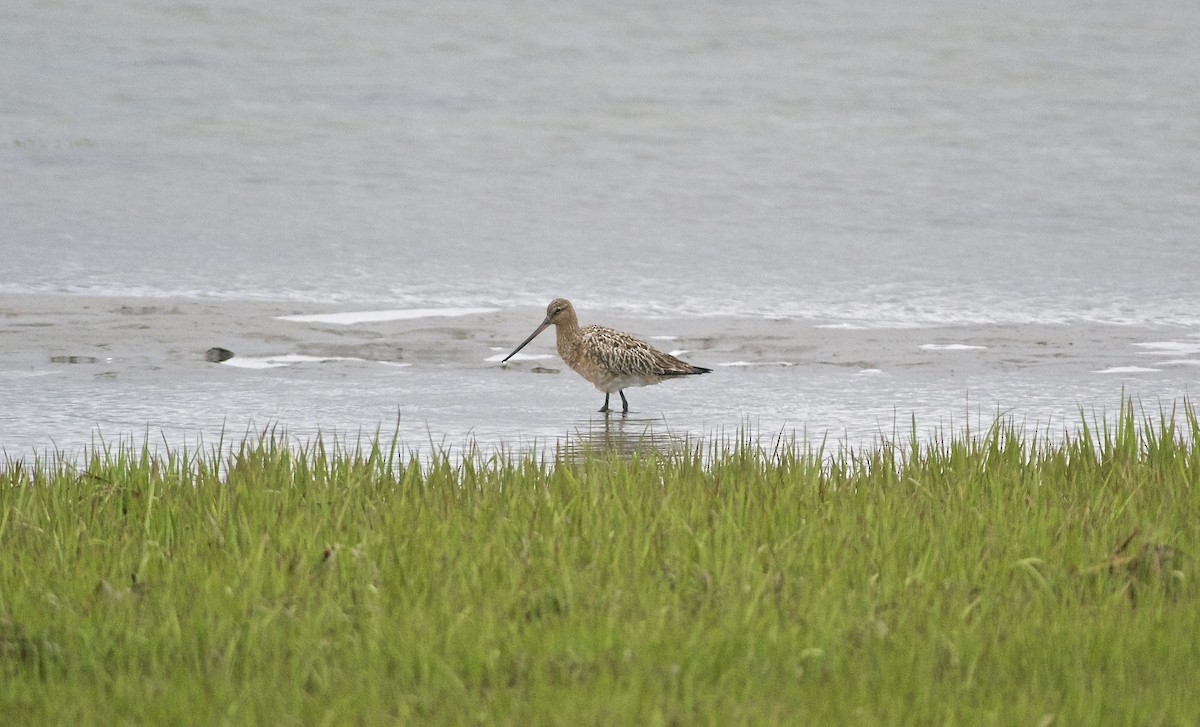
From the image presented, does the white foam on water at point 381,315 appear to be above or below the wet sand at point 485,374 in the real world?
above

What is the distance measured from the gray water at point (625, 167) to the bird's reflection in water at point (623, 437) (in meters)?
0.44

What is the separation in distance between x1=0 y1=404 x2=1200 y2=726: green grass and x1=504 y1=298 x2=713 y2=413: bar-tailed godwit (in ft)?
12.1

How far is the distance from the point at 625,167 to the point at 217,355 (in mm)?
11272

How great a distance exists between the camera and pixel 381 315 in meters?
13.6

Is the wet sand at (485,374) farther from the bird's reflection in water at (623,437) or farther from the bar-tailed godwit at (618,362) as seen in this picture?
the bar-tailed godwit at (618,362)

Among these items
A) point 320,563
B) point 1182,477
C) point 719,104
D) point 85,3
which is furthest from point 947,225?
point 85,3

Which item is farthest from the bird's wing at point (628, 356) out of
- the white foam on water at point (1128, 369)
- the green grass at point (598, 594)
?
the green grass at point (598, 594)

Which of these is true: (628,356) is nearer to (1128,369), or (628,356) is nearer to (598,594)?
(1128,369)

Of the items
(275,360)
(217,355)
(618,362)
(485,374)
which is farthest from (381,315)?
(618,362)

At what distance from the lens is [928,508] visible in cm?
605

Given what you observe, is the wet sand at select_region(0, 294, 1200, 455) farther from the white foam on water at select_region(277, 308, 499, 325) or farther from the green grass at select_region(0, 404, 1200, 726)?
the green grass at select_region(0, 404, 1200, 726)

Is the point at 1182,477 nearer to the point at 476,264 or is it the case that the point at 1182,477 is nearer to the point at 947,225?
the point at 476,264

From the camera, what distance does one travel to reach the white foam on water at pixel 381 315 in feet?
43.4

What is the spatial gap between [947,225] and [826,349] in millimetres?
6627
